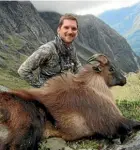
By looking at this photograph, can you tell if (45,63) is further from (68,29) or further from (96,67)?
(96,67)

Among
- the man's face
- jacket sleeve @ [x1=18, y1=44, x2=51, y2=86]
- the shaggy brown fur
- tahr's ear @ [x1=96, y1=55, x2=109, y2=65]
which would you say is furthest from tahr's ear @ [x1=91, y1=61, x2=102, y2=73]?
the shaggy brown fur

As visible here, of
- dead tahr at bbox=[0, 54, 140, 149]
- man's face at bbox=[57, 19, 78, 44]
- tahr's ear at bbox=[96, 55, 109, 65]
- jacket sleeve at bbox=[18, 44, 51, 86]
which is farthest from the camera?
man's face at bbox=[57, 19, 78, 44]

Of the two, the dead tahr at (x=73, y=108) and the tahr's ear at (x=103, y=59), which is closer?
the dead tahr at (x=73, y=108)

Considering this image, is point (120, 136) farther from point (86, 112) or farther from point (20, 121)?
point (20, 121)

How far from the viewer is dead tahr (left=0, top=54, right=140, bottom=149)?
8945mm

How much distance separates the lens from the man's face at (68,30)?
35.7 ft

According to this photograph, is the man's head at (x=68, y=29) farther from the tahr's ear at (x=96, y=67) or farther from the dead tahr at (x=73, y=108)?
the dead tahr at (x=73, y=108)

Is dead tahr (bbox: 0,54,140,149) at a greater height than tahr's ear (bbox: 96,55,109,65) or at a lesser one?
lesser

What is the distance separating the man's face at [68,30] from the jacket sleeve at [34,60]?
451 mm

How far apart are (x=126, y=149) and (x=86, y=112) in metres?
1.15

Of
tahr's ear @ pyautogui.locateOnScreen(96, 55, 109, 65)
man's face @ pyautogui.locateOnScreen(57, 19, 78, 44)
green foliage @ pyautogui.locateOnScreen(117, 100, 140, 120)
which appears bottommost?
green foliage @ pyautogui.locateOnScreen(117, 100, 140, 120)

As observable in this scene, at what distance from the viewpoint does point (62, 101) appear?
9.45 meters

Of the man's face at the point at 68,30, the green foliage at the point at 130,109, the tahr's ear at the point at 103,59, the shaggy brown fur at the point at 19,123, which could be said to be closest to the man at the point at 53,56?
the man's face at the point at 68,30

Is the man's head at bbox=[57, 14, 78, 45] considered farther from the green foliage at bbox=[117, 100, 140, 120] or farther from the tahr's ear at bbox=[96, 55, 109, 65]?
the green foliage at bbox=[117, 100, 140, 120]
